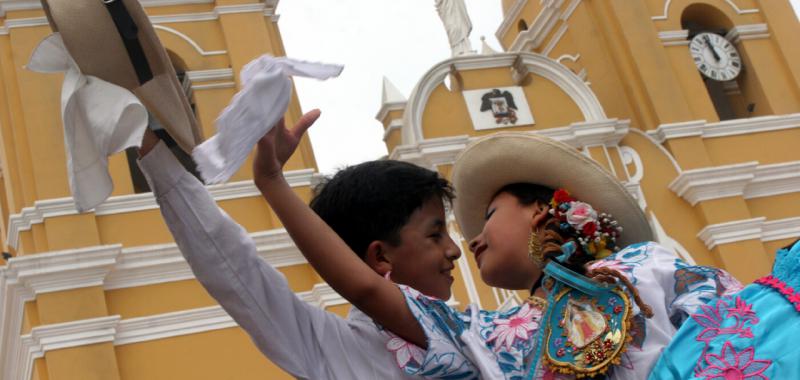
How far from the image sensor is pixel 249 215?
1178 cm

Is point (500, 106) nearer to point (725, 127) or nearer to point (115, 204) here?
point (725, 127)

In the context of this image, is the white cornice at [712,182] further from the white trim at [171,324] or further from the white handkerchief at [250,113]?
the white handkerchief at [250,113]

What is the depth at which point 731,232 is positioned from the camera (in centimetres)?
1318

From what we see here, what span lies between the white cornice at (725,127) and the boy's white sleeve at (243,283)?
1143cm

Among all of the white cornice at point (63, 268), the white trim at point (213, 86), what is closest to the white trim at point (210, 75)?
the white trim at point (213, 86)

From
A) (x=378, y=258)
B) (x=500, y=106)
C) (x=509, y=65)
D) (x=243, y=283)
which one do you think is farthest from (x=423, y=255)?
(x=509, y=65)

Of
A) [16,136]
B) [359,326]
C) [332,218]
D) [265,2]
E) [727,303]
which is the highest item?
[265,2]

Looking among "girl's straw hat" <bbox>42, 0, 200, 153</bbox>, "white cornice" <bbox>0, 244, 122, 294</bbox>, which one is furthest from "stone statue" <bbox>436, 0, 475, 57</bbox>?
"girl's straw hat" <bbox>42, 0, 200, 153</bbox>

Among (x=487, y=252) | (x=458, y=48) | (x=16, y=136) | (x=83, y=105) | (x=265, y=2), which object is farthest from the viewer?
(x=458, y=48)

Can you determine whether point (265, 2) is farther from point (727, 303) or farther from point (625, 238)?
point (727, 303)

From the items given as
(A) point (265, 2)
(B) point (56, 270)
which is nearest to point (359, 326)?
(B) point (56, 270)

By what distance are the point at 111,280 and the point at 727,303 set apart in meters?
9.10

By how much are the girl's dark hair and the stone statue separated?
10996 millimetres

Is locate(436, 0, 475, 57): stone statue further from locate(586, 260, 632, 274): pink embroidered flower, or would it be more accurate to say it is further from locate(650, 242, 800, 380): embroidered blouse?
locate(650, 242, 800, 380): embroidered blouse
